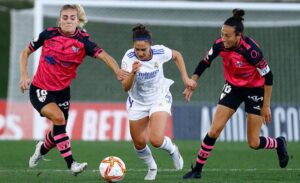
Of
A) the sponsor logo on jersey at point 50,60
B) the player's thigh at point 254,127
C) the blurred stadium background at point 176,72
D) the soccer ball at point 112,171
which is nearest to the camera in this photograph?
the soccer ball at point 112,171

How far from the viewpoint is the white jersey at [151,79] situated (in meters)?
11.1

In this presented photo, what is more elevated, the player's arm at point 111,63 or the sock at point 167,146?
the player's arm at point 111,63

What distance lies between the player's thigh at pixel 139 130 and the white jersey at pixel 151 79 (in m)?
0.28

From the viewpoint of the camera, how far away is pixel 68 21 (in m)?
11.2

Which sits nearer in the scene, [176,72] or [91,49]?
[91,49]

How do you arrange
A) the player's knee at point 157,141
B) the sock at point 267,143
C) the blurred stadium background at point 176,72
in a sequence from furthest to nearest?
the blurred stadium background at point 176,72 < the sock at point 267,143 < the player's knee at point 157,141

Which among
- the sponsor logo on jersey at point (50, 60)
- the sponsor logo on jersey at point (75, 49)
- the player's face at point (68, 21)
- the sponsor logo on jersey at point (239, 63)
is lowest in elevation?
the sponsor logo on jersey at point (50, 60)

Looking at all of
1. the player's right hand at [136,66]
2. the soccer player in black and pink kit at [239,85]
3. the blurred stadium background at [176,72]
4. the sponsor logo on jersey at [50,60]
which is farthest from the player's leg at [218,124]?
the blurred stadium background at [176,72]

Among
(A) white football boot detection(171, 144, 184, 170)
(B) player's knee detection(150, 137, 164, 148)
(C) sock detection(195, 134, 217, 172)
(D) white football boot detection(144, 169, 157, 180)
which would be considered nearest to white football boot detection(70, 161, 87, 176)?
(D) white football boot detection(144, 169, 157, 180)

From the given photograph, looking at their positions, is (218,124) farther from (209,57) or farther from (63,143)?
(63,143)

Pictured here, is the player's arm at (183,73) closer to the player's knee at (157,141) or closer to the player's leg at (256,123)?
the player's knee at (157,141)

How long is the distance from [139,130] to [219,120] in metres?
1.12

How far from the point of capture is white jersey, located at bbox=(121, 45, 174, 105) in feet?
36.3

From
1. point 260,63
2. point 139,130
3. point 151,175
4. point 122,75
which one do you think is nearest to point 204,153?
point 151,175
